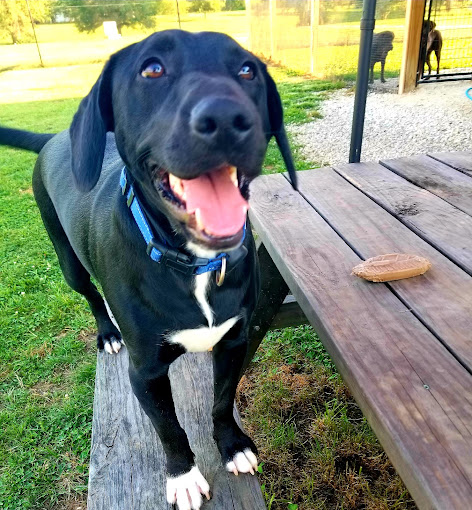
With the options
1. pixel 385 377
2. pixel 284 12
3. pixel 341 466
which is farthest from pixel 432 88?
pixel 385 377

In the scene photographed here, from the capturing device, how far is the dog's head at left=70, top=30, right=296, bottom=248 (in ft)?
3.87

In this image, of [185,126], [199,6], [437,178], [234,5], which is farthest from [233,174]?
[234,5]

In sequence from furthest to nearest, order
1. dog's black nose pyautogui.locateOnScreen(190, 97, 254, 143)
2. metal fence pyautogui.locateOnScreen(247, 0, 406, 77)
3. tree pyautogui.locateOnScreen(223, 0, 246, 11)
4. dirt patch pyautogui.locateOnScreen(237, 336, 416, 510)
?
tree pyautogui.locateOnScreen(223, 0, 246, 11) < metal fence pyautogui.locateOnScreen(247, 0, 406, 77) < dirt patch pyautogui.locateOnScreen(237, 336, 416, 510) < dog's black nose pyautogui.locateOnScreen(190, 97, 254, 143)

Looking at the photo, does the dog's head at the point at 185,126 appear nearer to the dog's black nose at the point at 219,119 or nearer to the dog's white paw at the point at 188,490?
the dog's black nose at the point at 219,119

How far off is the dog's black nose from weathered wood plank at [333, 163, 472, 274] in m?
0.97

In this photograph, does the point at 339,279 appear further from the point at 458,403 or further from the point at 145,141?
the point at 145,141

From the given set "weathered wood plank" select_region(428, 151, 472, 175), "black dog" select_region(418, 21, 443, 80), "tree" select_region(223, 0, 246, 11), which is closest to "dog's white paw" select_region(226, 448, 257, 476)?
"weathered wood plank" select_region(428, 151, 472, 175)

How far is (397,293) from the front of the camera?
1.54 m

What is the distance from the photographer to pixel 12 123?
29.9ft

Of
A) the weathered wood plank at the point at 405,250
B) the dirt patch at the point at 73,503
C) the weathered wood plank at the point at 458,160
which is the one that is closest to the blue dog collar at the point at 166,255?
the weathered wood plank at the point at 405,250

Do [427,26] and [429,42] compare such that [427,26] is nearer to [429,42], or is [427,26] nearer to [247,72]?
[429,42]

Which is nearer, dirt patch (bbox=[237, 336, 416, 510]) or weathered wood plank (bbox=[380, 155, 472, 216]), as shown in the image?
dirt patch (bbox=[237, 336, 416, 510])

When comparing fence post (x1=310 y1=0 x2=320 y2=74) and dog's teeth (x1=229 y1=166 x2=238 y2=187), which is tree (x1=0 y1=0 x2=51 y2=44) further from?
dog's teeth (x1=229 y1=166 x2=238 y2=187)

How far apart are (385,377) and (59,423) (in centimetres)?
194
